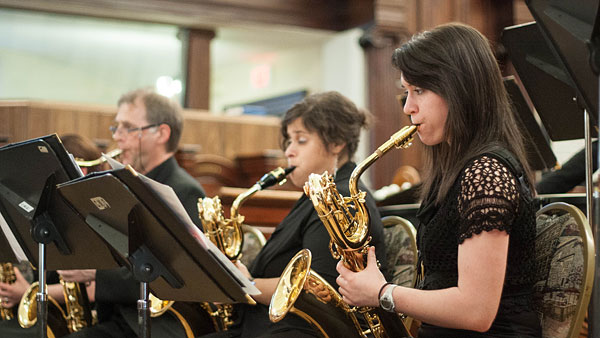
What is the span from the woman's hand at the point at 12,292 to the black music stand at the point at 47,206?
3.38 feet

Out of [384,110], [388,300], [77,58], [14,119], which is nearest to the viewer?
[388,300]

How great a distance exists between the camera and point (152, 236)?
196 centimetres

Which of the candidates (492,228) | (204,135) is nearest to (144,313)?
(492,228)

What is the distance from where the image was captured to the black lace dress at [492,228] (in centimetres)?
170

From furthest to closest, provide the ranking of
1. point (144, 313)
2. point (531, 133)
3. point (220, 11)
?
point (220, 11)
point (531, 133)
point (144, 313)

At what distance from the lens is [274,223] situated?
4387mm

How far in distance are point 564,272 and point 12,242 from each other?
195cm

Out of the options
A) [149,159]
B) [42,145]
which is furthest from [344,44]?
[42,145]

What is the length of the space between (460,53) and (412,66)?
0.42ft

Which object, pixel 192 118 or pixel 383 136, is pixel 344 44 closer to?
pixel 383 136

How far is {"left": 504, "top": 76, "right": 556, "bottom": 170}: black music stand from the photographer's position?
8.88 feet

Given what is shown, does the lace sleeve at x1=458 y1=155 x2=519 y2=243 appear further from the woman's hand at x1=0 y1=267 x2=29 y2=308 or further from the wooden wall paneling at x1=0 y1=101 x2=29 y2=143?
the wooden wall paneling at x1=0 y1=101 x2=29 y2=143

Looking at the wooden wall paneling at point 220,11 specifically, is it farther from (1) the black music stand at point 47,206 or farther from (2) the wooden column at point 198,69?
(1) the black music stand at point 47,206

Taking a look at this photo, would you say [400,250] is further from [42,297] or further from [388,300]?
[42,297]
